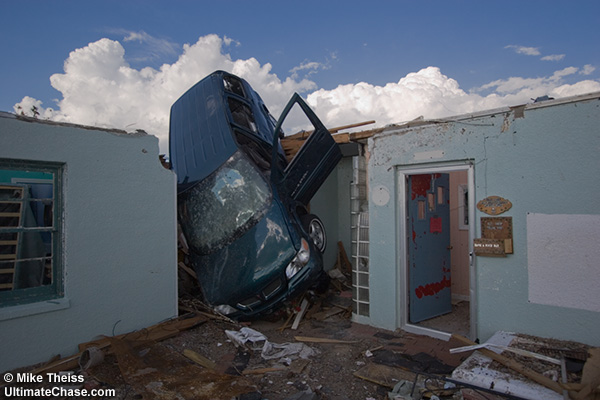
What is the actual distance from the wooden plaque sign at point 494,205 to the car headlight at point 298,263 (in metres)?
2.44

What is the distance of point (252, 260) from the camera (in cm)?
536

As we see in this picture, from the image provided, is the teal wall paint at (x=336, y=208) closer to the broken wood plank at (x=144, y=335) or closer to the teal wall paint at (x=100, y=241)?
the broken wood plank at (x=144, y=335)

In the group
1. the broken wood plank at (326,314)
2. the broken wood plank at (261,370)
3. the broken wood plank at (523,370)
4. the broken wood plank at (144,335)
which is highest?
the broken wood plank at (523,370)

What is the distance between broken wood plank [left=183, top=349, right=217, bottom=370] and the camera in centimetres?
438

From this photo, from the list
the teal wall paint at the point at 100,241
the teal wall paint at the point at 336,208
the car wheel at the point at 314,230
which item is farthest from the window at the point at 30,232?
the teal wall paint at the point at 336,208

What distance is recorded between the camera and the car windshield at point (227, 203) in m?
5.58

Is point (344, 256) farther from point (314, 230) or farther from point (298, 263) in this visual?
point (298, 263)

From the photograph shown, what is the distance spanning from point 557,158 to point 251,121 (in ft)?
15.5

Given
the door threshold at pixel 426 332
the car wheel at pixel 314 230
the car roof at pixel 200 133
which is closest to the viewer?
the door threshold at pixel 426 332

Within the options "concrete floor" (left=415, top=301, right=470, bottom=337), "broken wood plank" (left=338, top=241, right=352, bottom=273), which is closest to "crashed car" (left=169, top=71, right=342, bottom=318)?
"concrete floor" (left=415, top=301, right=470, bottom=337)

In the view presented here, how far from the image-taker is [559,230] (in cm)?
419

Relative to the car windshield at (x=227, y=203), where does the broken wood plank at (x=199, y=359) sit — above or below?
below

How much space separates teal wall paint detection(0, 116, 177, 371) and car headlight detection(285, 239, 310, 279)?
179 centimetres

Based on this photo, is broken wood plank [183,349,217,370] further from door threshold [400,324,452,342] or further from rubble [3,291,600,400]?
door threshold [400,324,452,342]
